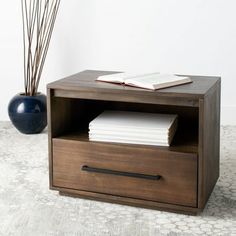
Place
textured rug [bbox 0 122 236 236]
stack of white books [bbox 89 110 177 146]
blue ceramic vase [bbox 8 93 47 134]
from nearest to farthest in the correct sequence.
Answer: textured rug [bbox 0 122 236 236], stack of white books [bbox 89 110 177 146], blue ceramic vase [bbox 8 93 47 134]

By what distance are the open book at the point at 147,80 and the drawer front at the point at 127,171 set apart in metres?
0.20

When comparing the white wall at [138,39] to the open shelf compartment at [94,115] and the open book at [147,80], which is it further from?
the open book at [147,80]

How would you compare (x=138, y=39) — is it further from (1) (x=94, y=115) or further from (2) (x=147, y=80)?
(2) (x=147, y=80)

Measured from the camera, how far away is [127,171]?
190cm

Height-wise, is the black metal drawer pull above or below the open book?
below

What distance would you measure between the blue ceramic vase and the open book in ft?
3.04

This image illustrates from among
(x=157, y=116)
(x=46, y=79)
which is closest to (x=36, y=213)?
(x=157, y=116)

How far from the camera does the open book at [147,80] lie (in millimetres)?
1842

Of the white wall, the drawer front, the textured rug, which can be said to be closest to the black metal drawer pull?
the drawer front

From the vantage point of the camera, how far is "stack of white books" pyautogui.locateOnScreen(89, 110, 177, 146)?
1867mm

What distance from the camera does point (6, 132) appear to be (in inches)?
117

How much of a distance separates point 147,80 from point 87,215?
48 centimetres

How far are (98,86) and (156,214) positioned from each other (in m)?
0.46

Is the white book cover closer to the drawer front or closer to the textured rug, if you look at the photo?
the drawer front
